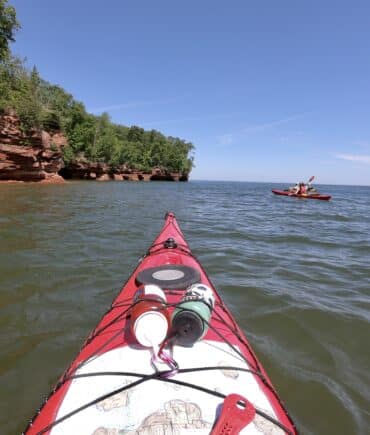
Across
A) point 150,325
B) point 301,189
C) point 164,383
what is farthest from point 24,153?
point 164,383

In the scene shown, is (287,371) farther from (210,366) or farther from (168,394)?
(168,394)

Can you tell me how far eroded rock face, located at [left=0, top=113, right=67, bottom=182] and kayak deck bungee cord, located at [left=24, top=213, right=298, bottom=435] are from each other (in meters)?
26.5

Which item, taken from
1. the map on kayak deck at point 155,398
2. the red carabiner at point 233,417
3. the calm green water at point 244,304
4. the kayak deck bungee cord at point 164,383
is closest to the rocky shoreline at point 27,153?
the calm green water at point 244,304

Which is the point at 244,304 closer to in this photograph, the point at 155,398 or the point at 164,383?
the point at 164,383

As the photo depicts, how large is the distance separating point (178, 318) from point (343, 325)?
2.73m

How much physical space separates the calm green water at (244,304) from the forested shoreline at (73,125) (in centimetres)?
2200

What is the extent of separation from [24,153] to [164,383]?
90.9ft

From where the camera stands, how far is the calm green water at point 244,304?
236 centimetres

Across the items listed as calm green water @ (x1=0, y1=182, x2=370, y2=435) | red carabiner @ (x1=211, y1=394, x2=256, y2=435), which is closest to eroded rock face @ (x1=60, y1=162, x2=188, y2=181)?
calm green water @ (x1=0, y1=182, x2=370, y2=435)

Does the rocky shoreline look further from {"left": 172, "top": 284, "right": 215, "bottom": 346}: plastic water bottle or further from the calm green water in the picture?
{"left": 172, "top": 284, "right": 215, "bottom": 346}: plastic water bottle

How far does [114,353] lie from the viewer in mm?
1786

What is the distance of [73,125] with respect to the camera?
42750mm

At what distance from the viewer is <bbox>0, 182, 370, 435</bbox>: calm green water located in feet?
7.75

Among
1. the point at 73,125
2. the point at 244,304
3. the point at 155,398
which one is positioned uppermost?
the point at 73,125
